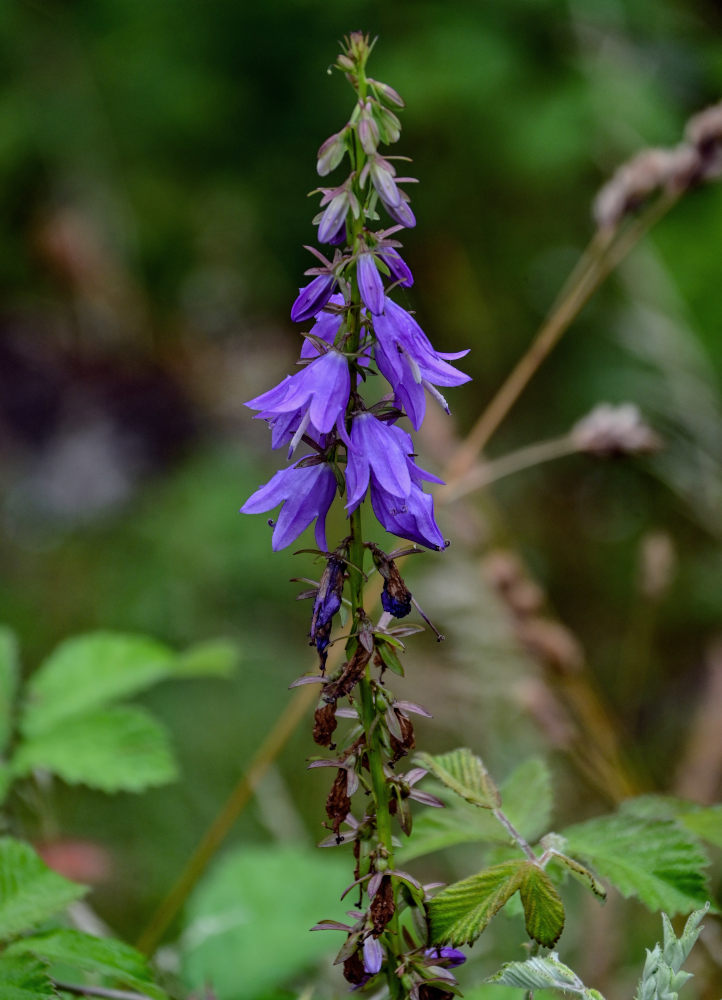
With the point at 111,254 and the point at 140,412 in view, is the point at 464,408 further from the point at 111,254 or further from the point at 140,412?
the point at 111,254

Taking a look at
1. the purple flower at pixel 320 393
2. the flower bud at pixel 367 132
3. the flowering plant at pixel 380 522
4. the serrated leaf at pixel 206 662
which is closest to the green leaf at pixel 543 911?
the flowering plant at pixel 380 522

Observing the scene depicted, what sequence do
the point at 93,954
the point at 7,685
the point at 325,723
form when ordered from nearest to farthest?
the point at 325,723 → the point at 93,954 → the point at 7,685

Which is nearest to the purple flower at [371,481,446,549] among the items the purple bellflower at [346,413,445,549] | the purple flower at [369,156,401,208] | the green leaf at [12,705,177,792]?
the purple bellflower at [346,413,445,549]

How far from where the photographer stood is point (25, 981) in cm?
104

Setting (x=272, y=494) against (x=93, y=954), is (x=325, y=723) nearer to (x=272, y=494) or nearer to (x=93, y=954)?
(x=272, y=494)

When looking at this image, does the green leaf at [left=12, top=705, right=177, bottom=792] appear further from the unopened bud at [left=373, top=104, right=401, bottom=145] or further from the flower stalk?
the unopened bud at [left=373, top=104, right=401, bottom=145]

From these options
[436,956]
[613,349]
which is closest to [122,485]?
[613,349]

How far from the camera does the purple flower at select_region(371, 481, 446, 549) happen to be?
3.34ft

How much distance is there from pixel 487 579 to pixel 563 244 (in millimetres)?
4554

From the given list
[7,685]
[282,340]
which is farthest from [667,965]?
[282,340]

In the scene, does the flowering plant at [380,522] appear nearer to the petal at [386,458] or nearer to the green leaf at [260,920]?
the petal at [386,458]

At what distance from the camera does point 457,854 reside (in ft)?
9.91

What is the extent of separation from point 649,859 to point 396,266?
79 cm

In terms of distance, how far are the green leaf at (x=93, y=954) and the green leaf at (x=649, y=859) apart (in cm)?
56
